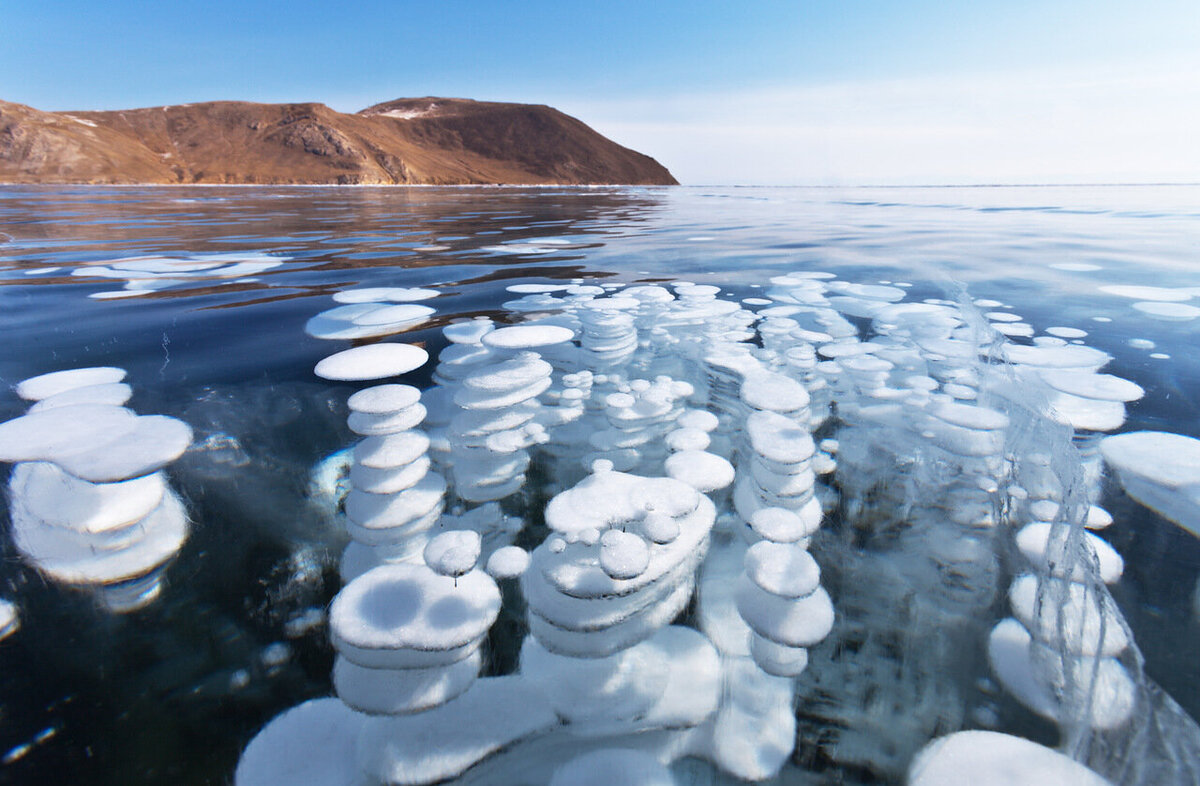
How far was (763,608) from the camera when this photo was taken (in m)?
1.29

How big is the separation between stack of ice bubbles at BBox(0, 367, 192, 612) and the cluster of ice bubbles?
11 millimetres

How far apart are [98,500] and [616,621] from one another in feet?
5.85

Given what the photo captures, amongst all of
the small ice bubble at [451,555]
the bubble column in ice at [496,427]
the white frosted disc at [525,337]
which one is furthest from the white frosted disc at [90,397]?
the small ice bubble at [451,555]

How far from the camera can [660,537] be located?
1281 mm

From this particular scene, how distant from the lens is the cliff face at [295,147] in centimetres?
5675

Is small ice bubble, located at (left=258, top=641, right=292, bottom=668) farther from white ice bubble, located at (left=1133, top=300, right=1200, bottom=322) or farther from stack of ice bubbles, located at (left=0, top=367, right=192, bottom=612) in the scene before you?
white ice bubble, located at (left=1133, top=300, right=1200, bottom=322)

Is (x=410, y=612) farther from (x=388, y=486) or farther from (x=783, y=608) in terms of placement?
(x=783, y=608)

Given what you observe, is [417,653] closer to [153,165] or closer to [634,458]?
[634,458]

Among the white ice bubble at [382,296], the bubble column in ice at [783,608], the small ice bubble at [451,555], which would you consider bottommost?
the bubble column in ice at [783,608]

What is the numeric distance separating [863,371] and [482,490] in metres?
2.30

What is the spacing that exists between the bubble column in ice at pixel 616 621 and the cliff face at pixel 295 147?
76291mm

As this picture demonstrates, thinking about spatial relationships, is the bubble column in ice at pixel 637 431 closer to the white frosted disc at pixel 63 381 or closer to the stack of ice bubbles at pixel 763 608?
the stack of ice bubbles at pixel 763 608

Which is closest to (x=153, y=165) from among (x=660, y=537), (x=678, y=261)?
(x=678, y=261)

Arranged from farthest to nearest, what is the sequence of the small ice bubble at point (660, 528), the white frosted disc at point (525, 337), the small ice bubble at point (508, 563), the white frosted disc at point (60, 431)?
the white frosted disc at point (525, 337), the white frosted disc at point (60, 431), the small ice bubble at point (508, 563), the small ice bubble at point (660, 528)
